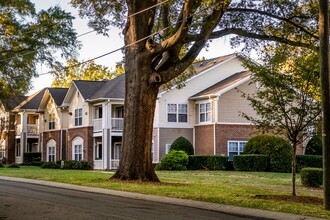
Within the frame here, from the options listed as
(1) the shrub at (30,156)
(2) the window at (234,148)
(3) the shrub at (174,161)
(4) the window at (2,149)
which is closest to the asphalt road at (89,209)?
(3) the shrub at (174,161)

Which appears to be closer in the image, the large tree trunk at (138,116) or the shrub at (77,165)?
the large tree trunk at (138,116)

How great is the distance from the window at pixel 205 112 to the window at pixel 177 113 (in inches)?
51.3

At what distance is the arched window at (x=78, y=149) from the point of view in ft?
155

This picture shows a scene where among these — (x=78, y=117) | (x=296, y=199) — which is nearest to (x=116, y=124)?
(x=78, y=117)

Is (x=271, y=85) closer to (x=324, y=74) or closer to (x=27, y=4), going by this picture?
(x=324, y=74)

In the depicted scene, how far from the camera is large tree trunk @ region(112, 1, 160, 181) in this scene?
74.2 feet

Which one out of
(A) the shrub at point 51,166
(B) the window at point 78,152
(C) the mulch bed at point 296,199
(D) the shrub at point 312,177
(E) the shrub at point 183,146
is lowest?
(A) the shrub at point 51,166

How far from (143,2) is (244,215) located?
13.1 meters

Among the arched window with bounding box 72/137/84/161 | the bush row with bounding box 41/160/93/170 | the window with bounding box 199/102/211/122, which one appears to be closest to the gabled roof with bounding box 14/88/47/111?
the arched window with bounding box 72/137/84/161

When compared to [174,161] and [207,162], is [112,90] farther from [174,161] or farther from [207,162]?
[207,162]

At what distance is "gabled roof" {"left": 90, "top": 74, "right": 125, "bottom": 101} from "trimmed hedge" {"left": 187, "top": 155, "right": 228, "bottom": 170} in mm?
8802

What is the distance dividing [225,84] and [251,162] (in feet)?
26.3

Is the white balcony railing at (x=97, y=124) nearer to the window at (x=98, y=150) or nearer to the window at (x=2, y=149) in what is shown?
the window at (x=98, y=150)

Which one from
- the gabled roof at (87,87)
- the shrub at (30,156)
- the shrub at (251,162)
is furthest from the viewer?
the shrub at (30,156)
